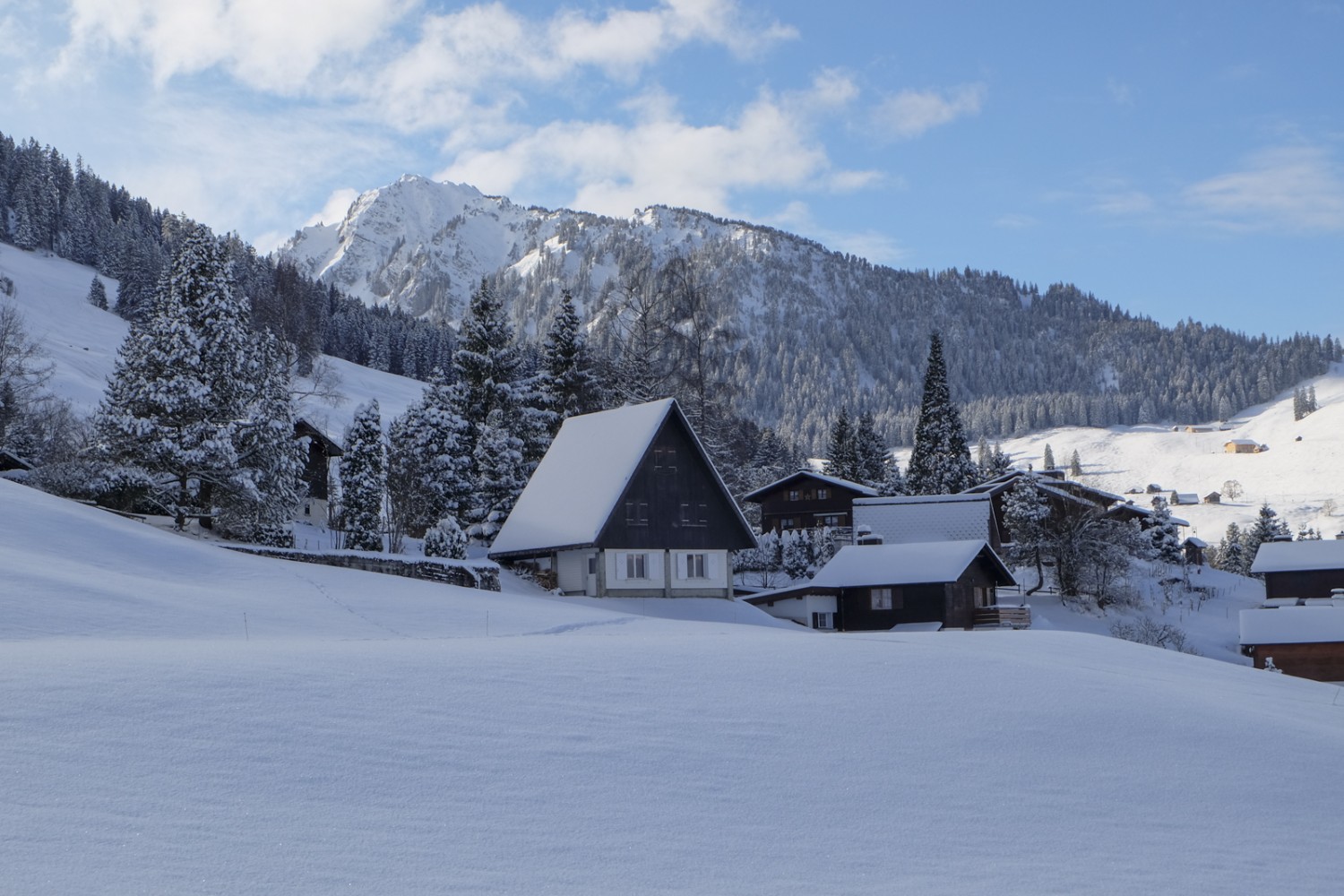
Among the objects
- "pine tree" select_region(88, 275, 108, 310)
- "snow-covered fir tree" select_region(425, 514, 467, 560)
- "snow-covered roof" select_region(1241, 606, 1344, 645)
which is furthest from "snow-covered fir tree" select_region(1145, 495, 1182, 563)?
"pine tree" select_region(88, 275, 108, 310)

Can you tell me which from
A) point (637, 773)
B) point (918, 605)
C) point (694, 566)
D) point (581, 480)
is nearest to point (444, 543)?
point (581, 480)

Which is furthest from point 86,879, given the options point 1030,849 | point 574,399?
point 574,399

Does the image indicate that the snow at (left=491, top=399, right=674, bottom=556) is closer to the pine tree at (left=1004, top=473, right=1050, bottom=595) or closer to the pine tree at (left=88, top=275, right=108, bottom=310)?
the pine tree at (left=1004, top=473, right=1050, bottom=595)

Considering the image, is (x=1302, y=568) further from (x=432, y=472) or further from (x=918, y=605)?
(x=432, y=472)

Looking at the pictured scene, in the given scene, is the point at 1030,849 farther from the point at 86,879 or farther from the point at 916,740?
the point at 86,879

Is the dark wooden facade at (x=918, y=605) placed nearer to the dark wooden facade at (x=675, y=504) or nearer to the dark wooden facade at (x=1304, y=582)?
the dark wooden facade at (x=675, y=504)

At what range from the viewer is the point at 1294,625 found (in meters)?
50.2

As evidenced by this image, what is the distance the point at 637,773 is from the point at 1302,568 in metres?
69.1

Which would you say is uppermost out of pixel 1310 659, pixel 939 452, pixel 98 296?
pixel 98 296

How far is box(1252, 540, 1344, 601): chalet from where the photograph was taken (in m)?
69.2

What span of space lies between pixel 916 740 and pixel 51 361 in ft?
256

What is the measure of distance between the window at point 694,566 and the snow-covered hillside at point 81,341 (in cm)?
2975

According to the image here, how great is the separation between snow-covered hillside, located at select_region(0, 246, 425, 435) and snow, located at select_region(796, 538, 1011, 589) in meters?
31.7

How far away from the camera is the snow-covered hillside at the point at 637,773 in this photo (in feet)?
30.0
